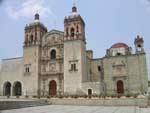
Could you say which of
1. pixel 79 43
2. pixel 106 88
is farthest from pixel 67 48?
pixel 106 88

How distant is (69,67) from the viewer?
3047cm

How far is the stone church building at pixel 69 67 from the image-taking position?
29.5 meters

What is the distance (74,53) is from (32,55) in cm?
724

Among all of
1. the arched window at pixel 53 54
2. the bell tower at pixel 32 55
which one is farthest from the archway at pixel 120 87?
the bell tower at pixel 32 55

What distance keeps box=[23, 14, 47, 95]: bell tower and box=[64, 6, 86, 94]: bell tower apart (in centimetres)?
483

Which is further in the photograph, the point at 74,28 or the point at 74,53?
the point at 74,28

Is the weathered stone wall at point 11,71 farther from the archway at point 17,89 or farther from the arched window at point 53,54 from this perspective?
the arched window at point 53,54

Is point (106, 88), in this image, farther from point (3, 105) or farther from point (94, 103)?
point (3, 105)

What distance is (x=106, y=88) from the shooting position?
30.7 m

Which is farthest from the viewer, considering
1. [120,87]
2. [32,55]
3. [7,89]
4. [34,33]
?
[7,89]

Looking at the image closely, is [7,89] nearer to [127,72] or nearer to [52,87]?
[52,87]

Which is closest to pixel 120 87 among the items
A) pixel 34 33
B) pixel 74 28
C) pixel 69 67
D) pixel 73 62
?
pixel 73 62

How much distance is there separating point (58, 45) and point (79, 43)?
12.5 ft

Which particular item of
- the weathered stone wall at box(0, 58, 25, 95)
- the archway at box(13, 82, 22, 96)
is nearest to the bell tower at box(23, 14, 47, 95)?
the weathered stone wall at box(0, 58, 25, 95)
